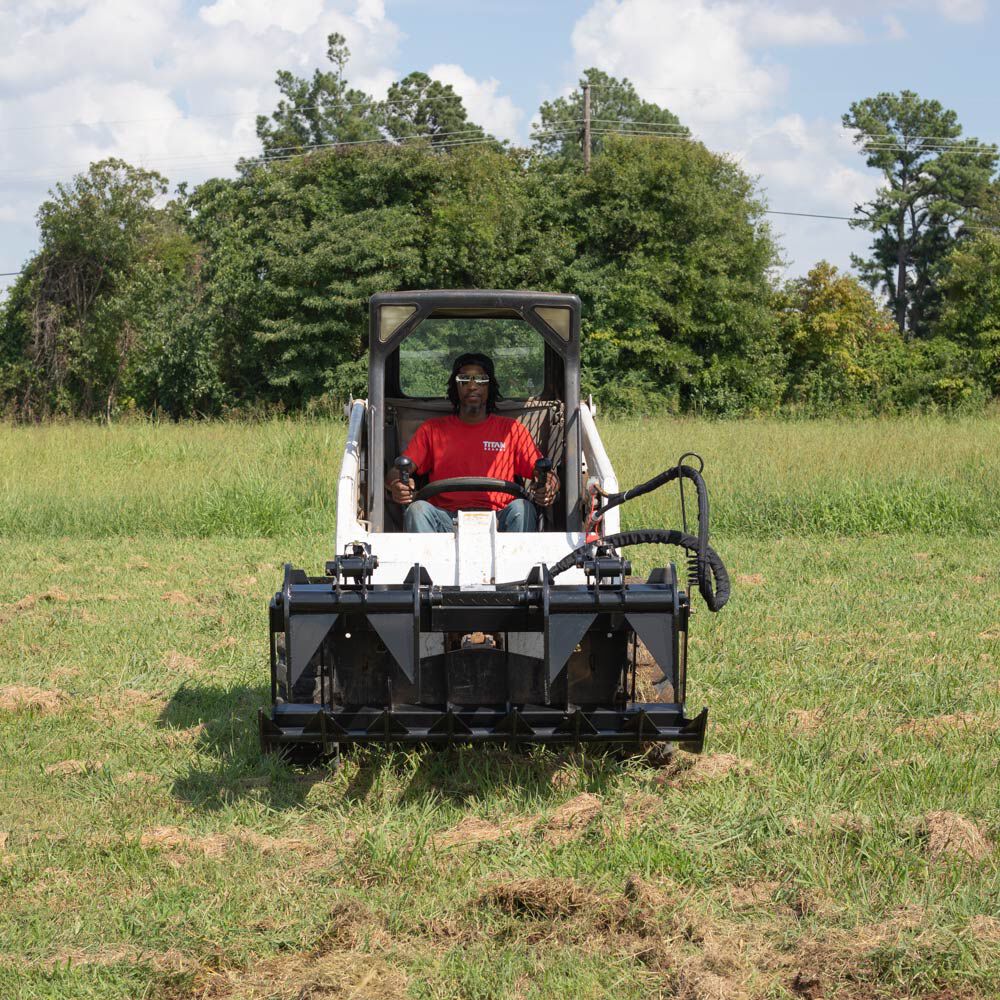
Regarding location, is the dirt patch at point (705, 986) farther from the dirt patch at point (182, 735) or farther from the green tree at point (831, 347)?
the green tree at point (831, 347)

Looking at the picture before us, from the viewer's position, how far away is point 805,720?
239 inches

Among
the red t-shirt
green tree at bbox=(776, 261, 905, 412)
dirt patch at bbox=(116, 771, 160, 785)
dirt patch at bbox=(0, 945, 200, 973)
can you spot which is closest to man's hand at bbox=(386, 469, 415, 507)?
the red t-shirt

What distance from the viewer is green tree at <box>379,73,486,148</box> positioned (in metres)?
65.4

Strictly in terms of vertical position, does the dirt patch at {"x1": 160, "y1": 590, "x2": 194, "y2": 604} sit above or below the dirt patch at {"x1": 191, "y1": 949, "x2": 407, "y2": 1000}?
above

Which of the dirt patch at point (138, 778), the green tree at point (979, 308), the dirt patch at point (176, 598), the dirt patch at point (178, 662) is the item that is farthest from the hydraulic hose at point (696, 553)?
the green tree at point (979, 308)

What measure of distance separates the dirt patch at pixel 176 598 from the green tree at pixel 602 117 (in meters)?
55.9

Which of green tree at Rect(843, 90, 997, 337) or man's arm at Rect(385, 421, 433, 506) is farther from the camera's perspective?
green tree at Rect(843, 90, 997, 337)

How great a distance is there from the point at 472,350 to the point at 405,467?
1.13m

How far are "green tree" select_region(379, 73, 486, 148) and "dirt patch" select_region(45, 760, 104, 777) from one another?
6248 centimetres

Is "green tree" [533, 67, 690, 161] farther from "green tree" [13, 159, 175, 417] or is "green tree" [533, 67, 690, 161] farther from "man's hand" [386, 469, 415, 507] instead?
"man's hand" [386, 469, 415, 507]

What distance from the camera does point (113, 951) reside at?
3.79 metres

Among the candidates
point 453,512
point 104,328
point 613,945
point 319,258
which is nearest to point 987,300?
point 319,258

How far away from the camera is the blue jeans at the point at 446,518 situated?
6297 millimetres

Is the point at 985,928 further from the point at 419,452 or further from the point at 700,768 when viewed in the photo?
the point at 419,452
